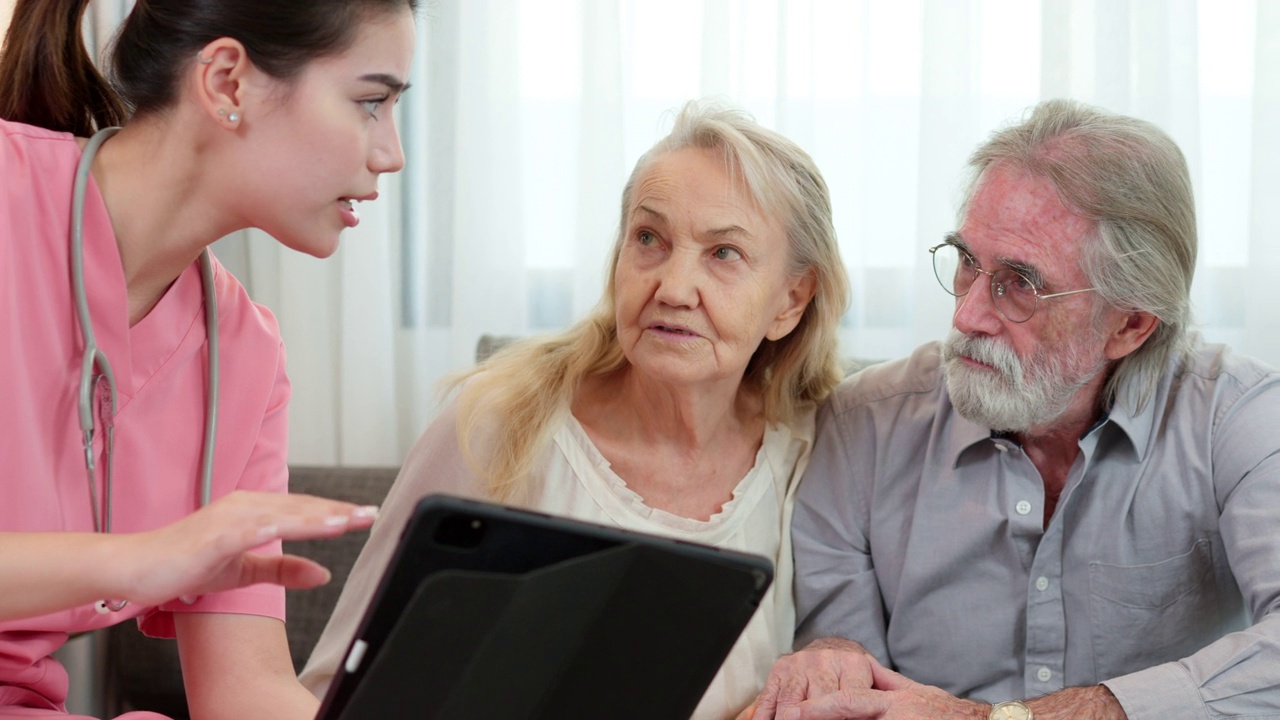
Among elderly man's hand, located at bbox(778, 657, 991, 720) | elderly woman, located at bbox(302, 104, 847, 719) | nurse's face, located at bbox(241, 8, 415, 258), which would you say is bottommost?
elderly man's hand, located at bbox(778, 657, 991, 720)

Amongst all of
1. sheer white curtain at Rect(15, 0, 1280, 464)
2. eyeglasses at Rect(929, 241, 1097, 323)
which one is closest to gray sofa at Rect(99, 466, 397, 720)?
sheer white curtain at Rect(15, 0, 1280, 464)

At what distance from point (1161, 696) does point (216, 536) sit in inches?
42.5

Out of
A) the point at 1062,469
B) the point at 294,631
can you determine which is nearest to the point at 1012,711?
the point at 1062,469

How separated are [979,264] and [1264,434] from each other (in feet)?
1.36

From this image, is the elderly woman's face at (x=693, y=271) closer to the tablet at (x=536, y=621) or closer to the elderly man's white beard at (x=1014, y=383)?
the elderly man's white beard at (x=1014, y=383)

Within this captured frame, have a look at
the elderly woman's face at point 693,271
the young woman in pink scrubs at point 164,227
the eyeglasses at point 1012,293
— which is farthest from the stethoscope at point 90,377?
the eyeglasses at point 1012,293

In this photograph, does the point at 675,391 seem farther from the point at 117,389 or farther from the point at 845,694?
the point at 117,389

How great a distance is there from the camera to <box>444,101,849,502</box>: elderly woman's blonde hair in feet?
5.24

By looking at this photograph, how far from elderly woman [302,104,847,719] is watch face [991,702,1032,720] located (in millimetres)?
331

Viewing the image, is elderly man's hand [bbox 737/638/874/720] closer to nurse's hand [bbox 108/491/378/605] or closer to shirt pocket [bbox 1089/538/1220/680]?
shirt pocket [bbox 1089/538/1220/680]

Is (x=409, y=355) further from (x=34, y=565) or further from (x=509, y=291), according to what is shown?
(x=34, y=565)

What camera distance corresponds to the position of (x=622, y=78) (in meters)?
2.46

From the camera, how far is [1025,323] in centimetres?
159

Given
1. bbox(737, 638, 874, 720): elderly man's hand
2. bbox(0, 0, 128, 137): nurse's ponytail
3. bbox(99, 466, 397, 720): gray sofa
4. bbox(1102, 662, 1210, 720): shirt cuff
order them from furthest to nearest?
bbox(99, 466, 397, 720): gray sofa, bbox(737, 638, 874, 720): elderly man's hand, bbox(1102, 662, 1210, 720): shirt cuff, bbox(0, 0, 128, 137): nurse's ponytail
